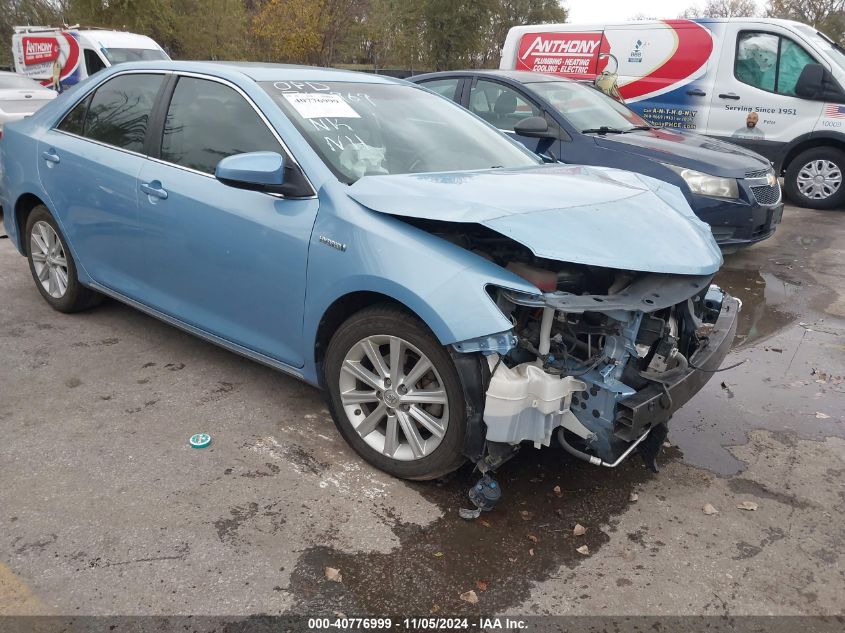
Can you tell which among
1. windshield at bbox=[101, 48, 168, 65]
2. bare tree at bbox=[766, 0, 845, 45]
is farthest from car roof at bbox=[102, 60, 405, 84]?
bare tree at bbox=[766, 0, 845, 45]

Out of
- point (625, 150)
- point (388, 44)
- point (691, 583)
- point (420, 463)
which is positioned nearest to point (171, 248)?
point (420, 463)

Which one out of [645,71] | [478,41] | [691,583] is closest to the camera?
[691,583]

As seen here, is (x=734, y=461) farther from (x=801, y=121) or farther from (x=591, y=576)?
(x=801, y=121)

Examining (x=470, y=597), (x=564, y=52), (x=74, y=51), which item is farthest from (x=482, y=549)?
(x=74, y=51)

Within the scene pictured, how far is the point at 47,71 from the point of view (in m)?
17.5

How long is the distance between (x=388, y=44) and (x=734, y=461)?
30504 mm

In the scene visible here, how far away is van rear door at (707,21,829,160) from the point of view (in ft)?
31.5

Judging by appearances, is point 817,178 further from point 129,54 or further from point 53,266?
point 129,54

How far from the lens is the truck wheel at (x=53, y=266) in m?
4.79

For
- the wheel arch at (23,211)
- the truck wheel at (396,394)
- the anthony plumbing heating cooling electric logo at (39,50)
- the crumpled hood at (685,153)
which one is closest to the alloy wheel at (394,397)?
the truck wheel at (396,394)

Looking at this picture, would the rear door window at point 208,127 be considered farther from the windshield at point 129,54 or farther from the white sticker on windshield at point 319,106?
the windshield at point 129,54

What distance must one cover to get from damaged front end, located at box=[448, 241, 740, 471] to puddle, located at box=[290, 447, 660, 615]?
279 mm

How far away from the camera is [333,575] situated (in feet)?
8.51

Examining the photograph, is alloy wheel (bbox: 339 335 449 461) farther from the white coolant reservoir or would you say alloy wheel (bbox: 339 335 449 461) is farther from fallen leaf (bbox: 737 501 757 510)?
fallen leaf (bbox: 737 501 757 510)
